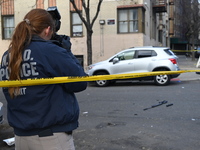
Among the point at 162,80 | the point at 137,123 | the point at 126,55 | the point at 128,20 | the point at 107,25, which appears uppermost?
the point at 128,20

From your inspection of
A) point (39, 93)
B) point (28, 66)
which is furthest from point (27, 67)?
point (39, 93)

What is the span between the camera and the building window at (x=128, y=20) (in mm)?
18328

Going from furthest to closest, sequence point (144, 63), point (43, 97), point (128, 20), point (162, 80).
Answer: point (128, 20)
point (144, 63)
point (162, 80)
point (43, 97)

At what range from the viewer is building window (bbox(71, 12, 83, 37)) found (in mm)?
19078

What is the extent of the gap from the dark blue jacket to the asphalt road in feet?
8.45

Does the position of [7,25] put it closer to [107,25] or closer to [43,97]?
[107,25]

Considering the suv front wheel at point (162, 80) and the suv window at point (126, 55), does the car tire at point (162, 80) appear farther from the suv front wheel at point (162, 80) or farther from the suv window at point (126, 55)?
the suv window at point (126, 55)

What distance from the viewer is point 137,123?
Answer: 19.0ft

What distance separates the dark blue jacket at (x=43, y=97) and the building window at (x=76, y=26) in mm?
17374

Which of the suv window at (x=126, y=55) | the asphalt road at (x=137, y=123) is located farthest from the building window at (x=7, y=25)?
the asphalt road at (x=137, y=123)

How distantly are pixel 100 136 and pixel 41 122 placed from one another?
125 inches

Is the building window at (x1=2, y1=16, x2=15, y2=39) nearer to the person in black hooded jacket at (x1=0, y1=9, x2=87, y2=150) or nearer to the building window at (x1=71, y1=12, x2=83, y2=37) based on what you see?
the building window at (x1=71, y1=12, x2=83, y2=37)

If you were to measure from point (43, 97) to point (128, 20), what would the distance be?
17.0 metres

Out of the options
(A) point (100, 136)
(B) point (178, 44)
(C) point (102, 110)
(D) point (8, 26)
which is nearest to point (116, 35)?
(D) point (8, 26)
